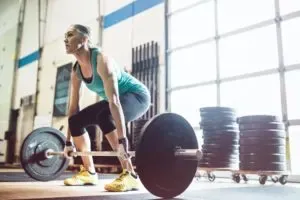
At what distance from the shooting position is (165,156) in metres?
2.03

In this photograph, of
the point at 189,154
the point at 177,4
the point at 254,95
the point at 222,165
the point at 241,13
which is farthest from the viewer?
the point at 177,4

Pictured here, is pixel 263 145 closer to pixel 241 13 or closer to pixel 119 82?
pixel 119 82

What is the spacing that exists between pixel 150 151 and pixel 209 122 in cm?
223

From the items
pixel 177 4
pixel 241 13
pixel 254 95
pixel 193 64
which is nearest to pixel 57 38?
pixel 177 4

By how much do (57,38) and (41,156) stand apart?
5738 mm

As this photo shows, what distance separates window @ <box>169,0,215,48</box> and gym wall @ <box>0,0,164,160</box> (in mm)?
226

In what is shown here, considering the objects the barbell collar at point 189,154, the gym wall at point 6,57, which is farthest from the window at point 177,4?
the gym wall at point 6,57

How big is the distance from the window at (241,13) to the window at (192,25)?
18 centimetres

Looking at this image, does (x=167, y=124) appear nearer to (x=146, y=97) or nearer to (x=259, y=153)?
(x=146, y=97)

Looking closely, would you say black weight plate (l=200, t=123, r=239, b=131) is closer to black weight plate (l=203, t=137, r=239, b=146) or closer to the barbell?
black weight plate (l=203, t=137, r=239, b=146)

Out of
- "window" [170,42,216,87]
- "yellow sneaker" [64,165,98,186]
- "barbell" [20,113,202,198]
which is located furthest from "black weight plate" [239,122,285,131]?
"yellow sneaker" [64,165,98,186]

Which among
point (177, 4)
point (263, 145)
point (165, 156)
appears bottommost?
point (165, 156)

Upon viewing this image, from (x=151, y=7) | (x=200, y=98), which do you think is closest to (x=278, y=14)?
(x=200, y=98)

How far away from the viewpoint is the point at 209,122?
4031mm
